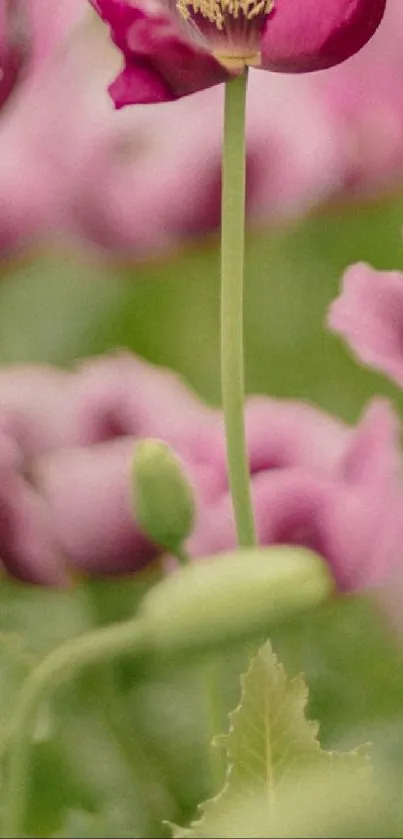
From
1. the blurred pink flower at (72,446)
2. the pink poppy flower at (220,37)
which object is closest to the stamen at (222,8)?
the pink poppy flower at (220,37)

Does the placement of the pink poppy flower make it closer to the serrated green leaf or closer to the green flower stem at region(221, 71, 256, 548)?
the green flower stem at region(221, 71, 256, 548)

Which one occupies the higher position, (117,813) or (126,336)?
(126,336)

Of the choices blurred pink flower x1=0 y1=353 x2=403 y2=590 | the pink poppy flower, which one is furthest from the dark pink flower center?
blurred pink flower x1=0 y1=353 x2=403 y2=590

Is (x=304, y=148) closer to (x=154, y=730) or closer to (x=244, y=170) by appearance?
(x=244, y=170)

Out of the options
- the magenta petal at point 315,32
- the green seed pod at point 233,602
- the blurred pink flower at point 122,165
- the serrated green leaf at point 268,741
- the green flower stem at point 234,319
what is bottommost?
the serrated green leaf at point 268,741

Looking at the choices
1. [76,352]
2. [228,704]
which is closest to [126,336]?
[76,352]

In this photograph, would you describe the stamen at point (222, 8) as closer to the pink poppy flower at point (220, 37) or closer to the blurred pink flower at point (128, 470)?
the pink poppy flower at point (220, 37)
